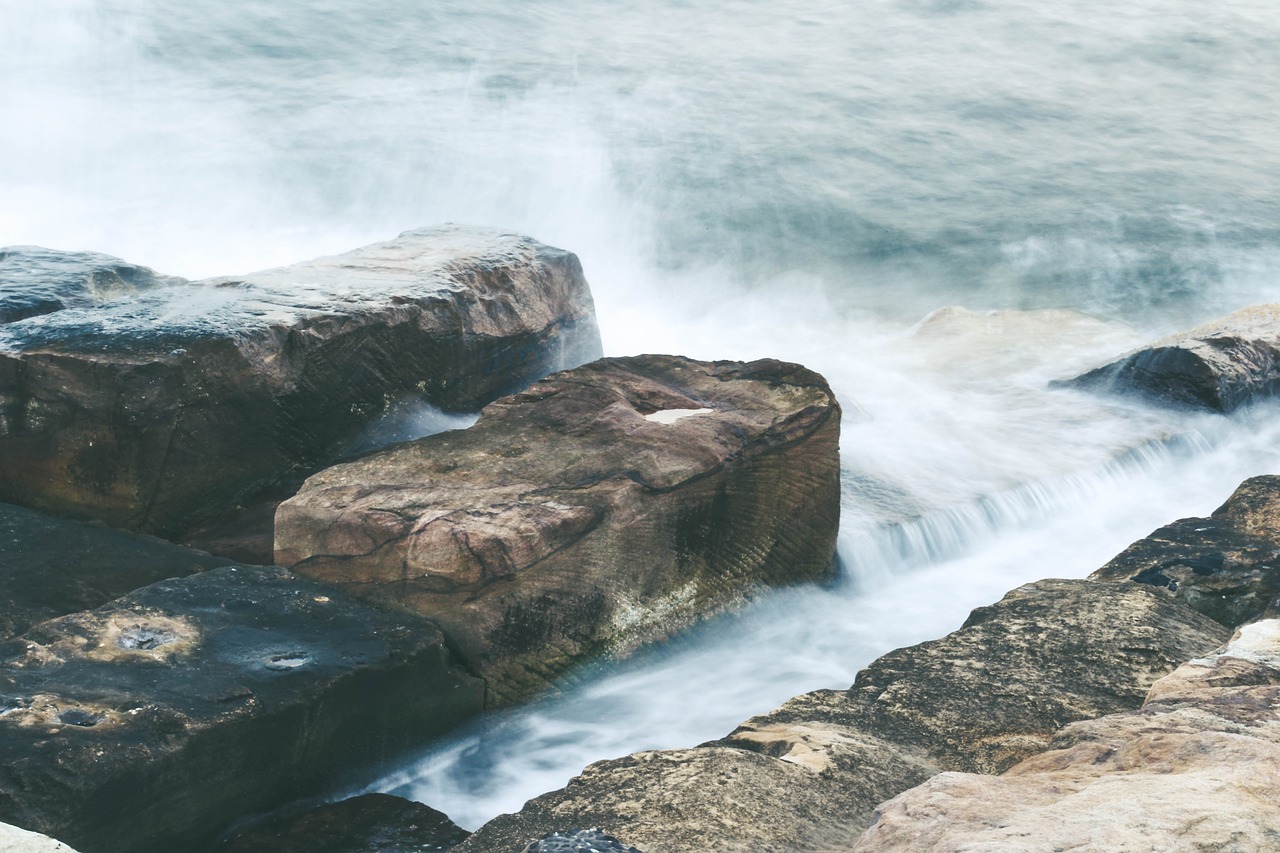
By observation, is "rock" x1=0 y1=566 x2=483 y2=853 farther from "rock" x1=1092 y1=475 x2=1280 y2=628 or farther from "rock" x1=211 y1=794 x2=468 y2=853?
"rock" x1=1092 y1=475 x2=1280 y2=628

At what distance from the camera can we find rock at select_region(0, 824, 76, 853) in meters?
2.80

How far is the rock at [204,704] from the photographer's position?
3.58 metres

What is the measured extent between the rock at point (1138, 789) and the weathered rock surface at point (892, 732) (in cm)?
43

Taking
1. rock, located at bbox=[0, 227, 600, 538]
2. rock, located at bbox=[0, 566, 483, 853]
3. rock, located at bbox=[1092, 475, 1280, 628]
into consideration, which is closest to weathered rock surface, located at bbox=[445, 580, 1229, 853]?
rock, located at bbox=[1092, 475, 1280, 628]

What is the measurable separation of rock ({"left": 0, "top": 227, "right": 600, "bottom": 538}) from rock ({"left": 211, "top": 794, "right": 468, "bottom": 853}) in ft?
5.67

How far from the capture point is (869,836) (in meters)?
2.74

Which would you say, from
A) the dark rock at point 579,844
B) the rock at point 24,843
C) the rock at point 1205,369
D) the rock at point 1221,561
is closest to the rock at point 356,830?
the rock at point 24,843

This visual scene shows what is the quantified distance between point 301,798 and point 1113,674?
2.57 metres

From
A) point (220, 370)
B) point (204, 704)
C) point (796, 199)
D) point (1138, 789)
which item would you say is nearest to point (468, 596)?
point (204, 704)

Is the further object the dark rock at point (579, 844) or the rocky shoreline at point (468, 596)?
the rocky shoreline at point (468, 596)

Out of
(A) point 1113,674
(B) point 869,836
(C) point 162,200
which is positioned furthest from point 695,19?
(B) point 869,836

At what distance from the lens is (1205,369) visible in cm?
838

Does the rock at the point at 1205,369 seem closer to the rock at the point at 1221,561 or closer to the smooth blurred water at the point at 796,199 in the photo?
the smooth blurred water at the point at 796,199

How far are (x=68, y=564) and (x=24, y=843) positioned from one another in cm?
221
